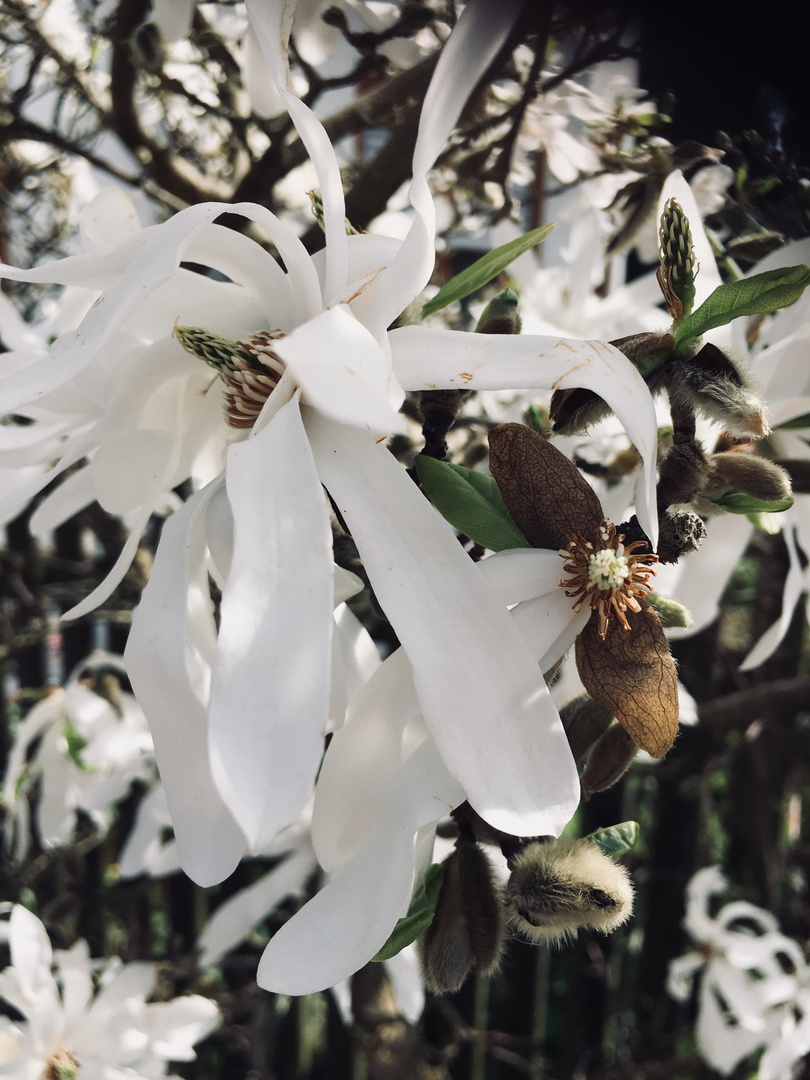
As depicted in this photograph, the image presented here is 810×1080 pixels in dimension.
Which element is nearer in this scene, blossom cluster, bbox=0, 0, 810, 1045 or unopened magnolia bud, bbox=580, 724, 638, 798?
blossom cluster, bbox=0, 0, 810, 1045

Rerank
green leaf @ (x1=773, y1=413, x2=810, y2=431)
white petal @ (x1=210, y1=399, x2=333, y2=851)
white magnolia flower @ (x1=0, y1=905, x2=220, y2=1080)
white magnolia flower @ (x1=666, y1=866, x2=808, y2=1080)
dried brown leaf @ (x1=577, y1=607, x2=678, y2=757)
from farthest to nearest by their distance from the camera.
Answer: white magnolia flower @ (x1=666, y1=866, x2=808, y2=1080) → white magnolia flower @ (x1=0, y1=905, x2=220, y2=1080) → green leaf @ (x1=773, y1=413, x2=810, y2=431) → dried brown leaf @ (x1=577, y1=607, x2=678, y2=757) → white petal @ (x1=210, y1=399, x2=333, y2=851)

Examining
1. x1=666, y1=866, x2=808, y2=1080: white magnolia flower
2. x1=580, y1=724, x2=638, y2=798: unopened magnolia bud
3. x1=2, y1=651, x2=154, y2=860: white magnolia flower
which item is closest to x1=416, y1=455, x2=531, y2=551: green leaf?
x1=580, y1=724, x2=638, y2=798: unopened magnolia bud

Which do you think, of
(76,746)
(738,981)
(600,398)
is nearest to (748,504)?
(600,398)

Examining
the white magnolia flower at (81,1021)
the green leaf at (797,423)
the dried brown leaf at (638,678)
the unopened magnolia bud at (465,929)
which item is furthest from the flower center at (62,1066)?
the green leaf at (797,423)

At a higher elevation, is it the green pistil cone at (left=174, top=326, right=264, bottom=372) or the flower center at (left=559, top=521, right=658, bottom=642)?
the green pistil cone at (left=174, top=326, right=264, bottom=372)

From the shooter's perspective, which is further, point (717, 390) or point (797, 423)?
point (797, 423)

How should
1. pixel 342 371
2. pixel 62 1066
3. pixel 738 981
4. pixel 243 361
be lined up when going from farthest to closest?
pixel 738 981 → pixel 62 1066 → pixel 243 361 → pixel 342 371

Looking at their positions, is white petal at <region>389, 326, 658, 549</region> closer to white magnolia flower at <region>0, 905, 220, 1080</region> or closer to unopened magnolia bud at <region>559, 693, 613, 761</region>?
unopened magnolia bud at <region>559, 693, 613, 761</region>

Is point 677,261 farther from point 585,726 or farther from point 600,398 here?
point 585,726
